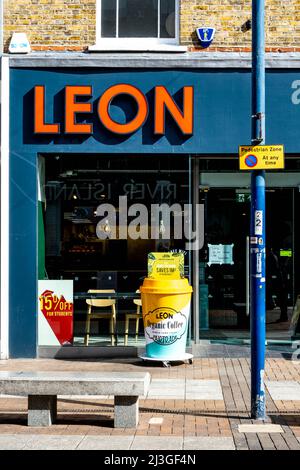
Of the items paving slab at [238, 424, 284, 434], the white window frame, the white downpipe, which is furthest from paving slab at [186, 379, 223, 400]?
the white window frame

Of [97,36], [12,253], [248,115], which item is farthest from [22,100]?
[248,115]

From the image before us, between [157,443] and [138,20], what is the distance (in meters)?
7.72

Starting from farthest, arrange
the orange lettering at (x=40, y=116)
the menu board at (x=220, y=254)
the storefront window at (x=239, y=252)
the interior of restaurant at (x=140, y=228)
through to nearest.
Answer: the menu board at (x=220, y=254) < the storefront window at (x=239, y=252) < the interior of restaurant at (x=140, y=228) < the orange lettering at (x=40, y=116)

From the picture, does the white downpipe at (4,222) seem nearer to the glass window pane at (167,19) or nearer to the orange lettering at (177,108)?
the orange lettering at (177,108)

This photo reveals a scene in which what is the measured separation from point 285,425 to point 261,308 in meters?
1.25

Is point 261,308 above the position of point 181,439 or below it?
above

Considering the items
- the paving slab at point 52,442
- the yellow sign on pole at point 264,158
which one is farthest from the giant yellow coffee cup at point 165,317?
the paving slab at point 52,442

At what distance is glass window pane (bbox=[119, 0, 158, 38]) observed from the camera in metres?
12.2

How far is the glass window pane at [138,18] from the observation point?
39.9 feet

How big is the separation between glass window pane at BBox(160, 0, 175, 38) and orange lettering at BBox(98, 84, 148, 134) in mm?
1196
